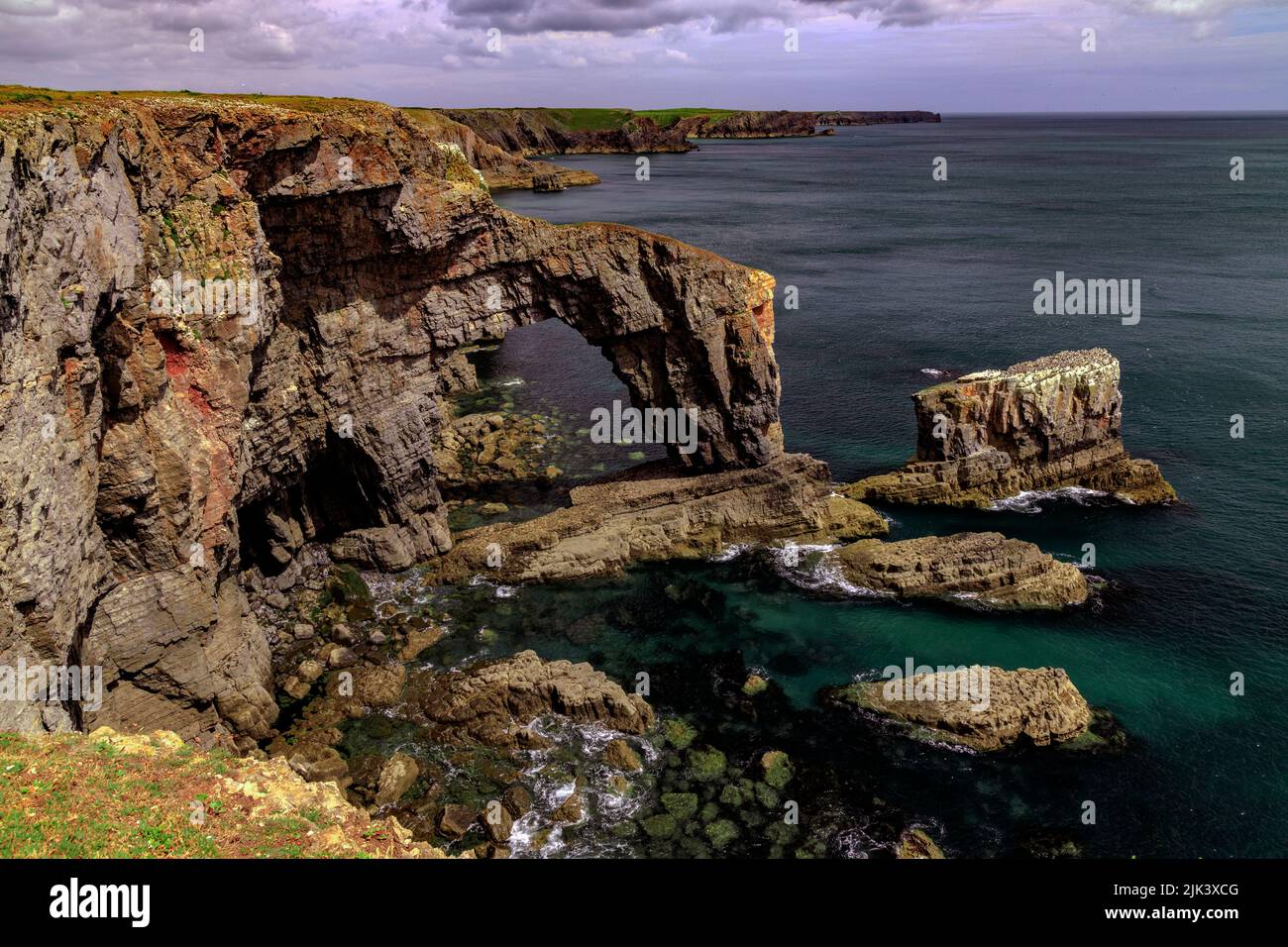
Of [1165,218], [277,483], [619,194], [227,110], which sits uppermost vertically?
[619,194]

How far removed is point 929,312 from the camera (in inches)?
3873

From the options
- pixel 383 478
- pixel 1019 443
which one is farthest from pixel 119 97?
pixel 1019 443

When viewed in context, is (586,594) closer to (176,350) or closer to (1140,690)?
(176,350)

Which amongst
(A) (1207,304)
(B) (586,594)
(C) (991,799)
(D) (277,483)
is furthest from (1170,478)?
(D) (277,483)

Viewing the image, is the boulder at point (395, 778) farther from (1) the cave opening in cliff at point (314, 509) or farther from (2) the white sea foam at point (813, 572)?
(2) the white sea foam at point (813, 572)

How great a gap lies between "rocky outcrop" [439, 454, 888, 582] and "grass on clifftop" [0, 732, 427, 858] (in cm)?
2667

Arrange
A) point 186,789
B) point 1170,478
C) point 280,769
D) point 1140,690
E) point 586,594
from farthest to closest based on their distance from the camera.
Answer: point 1170,478 < point 586,594 < point 1140,690 < point 280,769 < point 186,789

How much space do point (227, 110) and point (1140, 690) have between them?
45.1m

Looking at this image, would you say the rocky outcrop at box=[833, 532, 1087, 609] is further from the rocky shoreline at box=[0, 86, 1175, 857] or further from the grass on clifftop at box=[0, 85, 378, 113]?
the grass on clifftop at box=[0, 85, 378, 113]

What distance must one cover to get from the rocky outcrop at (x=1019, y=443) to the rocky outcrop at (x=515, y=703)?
85.9ft

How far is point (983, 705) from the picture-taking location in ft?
116

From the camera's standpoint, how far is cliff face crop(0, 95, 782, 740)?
76.4 feet
